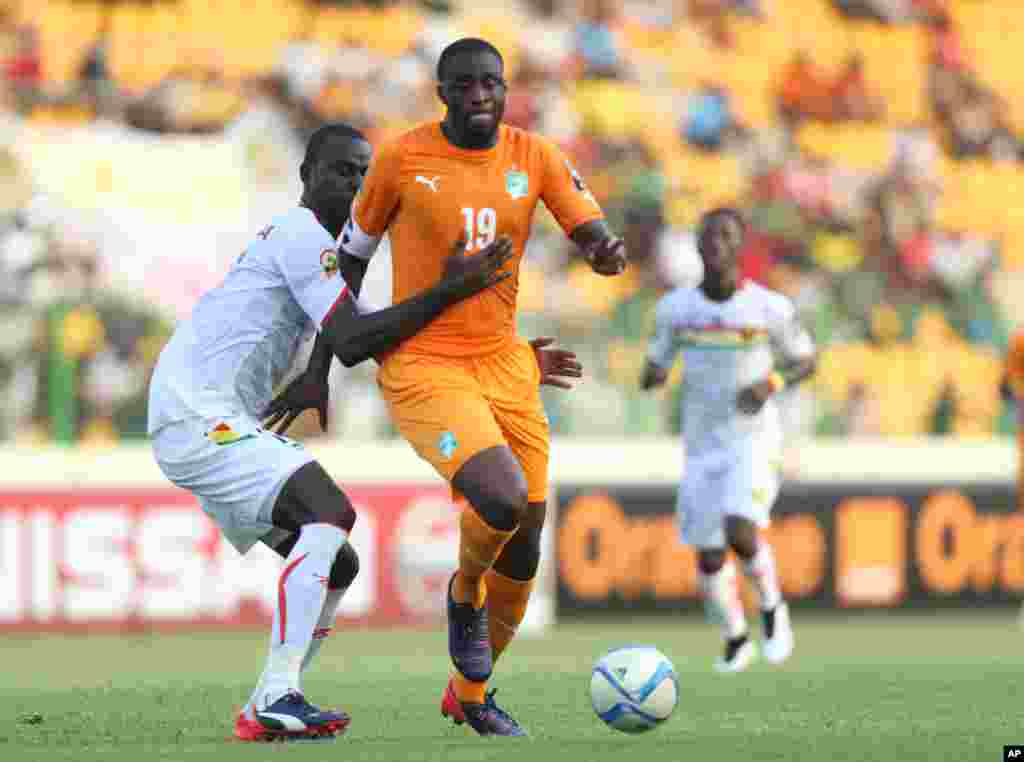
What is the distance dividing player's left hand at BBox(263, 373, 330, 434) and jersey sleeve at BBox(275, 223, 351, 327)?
265mm

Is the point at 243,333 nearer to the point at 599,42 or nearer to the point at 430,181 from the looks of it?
the point at 430,181

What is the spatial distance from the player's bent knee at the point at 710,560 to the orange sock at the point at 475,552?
4.79 metres

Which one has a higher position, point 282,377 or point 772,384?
point 282,377

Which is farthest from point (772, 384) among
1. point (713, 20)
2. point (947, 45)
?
point (947, 45)

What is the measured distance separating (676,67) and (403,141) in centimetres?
1155

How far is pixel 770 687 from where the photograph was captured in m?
9.27

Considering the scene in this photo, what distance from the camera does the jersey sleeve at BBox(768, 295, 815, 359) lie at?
11750 mm

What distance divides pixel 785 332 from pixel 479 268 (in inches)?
211

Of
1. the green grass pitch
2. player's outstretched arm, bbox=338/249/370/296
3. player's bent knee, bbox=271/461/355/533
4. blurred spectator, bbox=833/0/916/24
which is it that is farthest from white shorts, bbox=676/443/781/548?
blurred spectator, bbox=833/0/916/24

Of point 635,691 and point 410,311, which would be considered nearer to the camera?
point 635,691

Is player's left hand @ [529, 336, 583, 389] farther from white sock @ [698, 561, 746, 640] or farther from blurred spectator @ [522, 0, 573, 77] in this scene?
blurred spectator @ [522, 0, 573, 77]

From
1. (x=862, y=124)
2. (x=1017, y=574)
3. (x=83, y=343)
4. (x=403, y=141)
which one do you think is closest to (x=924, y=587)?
(x=1017, y=574)

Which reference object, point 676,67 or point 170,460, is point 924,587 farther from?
point 170,460

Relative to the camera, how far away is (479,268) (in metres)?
6.68
